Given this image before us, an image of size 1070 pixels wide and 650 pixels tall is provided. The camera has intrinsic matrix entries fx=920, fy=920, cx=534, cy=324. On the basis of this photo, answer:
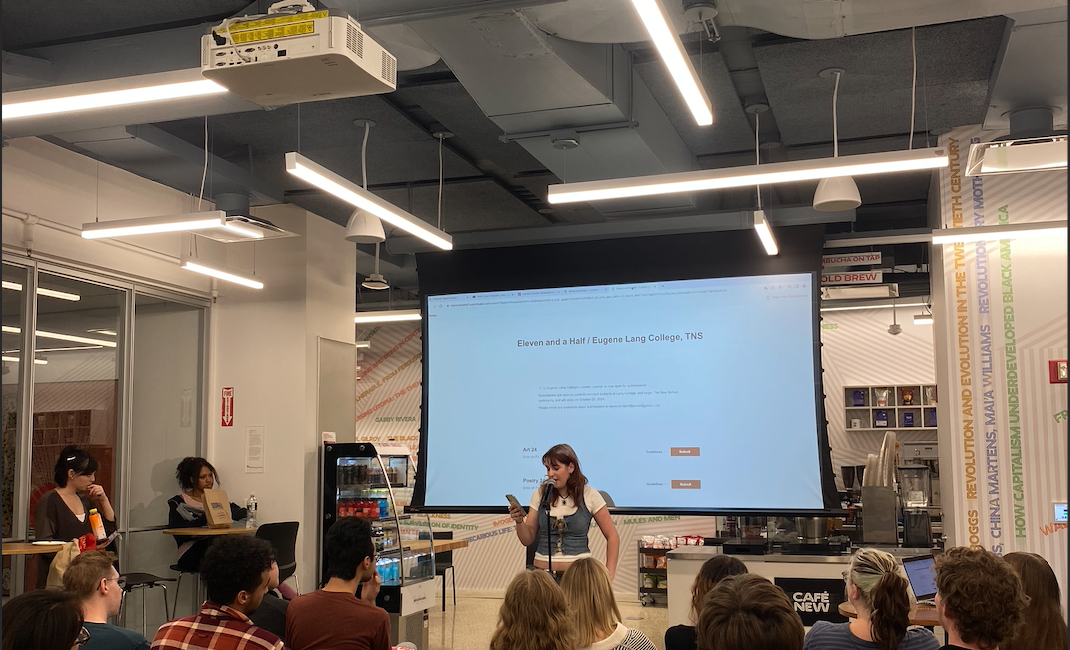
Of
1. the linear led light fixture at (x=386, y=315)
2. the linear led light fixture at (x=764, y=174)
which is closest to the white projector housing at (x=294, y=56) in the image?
the linear led light fixture at (x=764, y=174)

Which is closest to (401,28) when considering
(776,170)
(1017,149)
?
(776,170)

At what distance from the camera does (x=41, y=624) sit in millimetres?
2111

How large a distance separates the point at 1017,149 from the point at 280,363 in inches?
221

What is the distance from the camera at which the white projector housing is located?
291 centimetres

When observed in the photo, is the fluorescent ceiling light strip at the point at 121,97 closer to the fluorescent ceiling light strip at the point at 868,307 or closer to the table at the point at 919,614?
the table at the point at 919,614

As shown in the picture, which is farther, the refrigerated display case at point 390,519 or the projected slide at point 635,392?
the refrigerated display case at point 390,519

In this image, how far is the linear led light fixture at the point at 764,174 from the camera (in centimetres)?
459

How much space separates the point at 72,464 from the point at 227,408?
6.30ft

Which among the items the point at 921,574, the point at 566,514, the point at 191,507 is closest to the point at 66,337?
the point at 191,507

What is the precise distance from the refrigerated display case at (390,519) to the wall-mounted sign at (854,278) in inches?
180

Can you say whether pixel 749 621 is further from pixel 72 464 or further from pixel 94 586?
pixel 72 464

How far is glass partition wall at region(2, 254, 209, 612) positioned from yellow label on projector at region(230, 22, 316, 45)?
11.8ft

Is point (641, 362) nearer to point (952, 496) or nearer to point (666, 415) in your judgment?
point (666, 415)

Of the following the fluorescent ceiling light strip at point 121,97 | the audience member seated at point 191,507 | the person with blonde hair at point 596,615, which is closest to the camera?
the person with blonde hair at point 596,615
